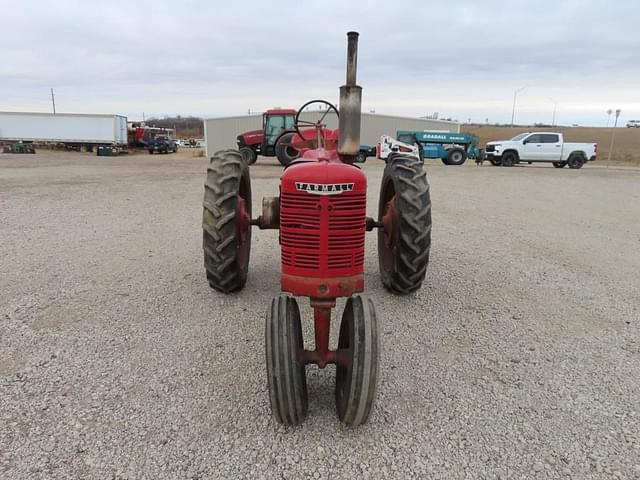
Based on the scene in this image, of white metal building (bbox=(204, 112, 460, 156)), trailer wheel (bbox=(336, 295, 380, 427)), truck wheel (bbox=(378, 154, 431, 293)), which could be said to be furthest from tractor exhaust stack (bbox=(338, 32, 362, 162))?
white metal building (bbox=(204, 112, 460, 156))

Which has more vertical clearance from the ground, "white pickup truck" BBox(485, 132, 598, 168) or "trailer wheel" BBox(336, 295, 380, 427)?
"white pickup truck" BBox(485, 132, 598, 168)

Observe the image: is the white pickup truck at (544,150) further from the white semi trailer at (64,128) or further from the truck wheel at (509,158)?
the white semi trailer at (64,128)

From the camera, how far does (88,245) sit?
6062 millimetres

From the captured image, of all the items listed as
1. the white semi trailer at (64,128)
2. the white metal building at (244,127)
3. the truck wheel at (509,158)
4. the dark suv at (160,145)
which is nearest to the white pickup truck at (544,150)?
the truck wheel at (509,158)

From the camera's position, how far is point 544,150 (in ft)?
72.4

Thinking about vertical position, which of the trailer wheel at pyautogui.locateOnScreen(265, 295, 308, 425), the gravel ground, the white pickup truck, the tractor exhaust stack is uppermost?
the tractor exhaust stack

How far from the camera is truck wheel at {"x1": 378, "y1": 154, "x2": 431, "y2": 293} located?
361cm

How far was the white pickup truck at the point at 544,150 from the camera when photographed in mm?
21859

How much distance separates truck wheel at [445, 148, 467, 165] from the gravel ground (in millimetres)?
16699

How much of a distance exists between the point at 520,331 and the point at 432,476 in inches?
76.0

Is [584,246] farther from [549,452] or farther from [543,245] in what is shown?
[549,452]

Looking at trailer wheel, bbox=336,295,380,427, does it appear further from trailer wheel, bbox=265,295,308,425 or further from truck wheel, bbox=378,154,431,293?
truck wheel, bbox=378,154,431,293

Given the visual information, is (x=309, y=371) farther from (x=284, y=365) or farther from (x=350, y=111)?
(x=350, y=111)

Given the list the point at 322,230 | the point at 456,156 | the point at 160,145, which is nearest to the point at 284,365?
the point at 322,230
